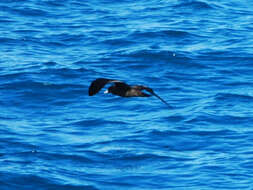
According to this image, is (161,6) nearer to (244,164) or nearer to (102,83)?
(244,164)

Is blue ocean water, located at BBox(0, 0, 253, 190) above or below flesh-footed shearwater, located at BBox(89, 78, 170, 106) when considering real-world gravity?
below

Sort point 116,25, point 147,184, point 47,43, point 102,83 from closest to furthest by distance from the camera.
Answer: point 102,83
point 147,184
point 47,43
point 116,25

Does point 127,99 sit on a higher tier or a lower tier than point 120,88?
lower

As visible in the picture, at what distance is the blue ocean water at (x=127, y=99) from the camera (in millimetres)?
18156

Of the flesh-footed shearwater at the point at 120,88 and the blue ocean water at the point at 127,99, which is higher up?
the flesh-footed shearwater at the point at 120,88

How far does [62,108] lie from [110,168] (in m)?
3.62

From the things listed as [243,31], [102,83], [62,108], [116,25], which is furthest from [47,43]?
[102,83]

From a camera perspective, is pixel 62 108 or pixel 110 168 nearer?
pixel 110 168

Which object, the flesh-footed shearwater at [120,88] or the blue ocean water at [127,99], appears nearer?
the flesh-footed shearwater at [120,88]

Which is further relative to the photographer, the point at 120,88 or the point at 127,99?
the point at 127,99

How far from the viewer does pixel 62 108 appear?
21.5 meters

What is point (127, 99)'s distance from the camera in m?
21.7

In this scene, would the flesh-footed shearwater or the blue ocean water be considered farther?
the blue ocean water

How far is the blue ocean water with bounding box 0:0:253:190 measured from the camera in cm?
1816
